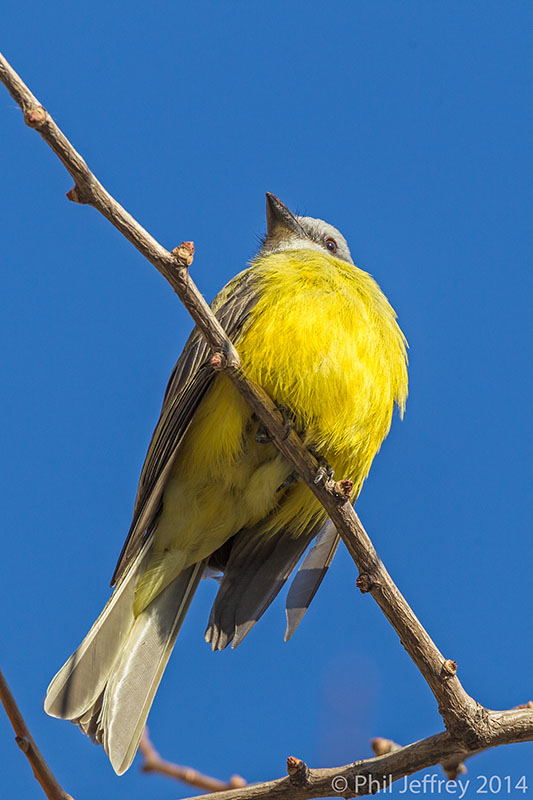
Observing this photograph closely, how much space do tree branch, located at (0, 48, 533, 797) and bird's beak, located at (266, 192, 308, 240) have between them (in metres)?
2.26

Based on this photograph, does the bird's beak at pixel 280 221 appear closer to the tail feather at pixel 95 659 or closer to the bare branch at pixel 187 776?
the tail feather at pixel 95 659

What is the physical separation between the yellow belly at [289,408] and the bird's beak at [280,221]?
925 millimetres

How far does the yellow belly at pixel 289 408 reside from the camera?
4.57 meters

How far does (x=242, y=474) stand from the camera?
484cm

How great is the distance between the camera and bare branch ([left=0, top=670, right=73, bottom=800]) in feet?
9.76

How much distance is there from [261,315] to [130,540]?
1.37m

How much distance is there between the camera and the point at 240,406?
4.62m

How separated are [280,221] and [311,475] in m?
2.59

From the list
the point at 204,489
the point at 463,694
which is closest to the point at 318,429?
the point at 204,489

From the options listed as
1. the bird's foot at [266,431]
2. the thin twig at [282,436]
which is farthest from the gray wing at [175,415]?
the thin twig at [282,436]

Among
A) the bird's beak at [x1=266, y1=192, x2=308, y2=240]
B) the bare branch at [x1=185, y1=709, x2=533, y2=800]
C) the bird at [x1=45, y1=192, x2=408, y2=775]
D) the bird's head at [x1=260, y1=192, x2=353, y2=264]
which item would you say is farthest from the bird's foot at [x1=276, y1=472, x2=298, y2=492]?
the bird's beak at [x1=266, y1=192, x2=308, y2=240]

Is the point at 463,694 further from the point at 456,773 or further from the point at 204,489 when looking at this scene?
the point at 204,489

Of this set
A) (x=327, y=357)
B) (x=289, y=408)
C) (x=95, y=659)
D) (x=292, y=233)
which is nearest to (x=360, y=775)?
(x=95, y=659)

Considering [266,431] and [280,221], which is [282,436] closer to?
[266,431]
